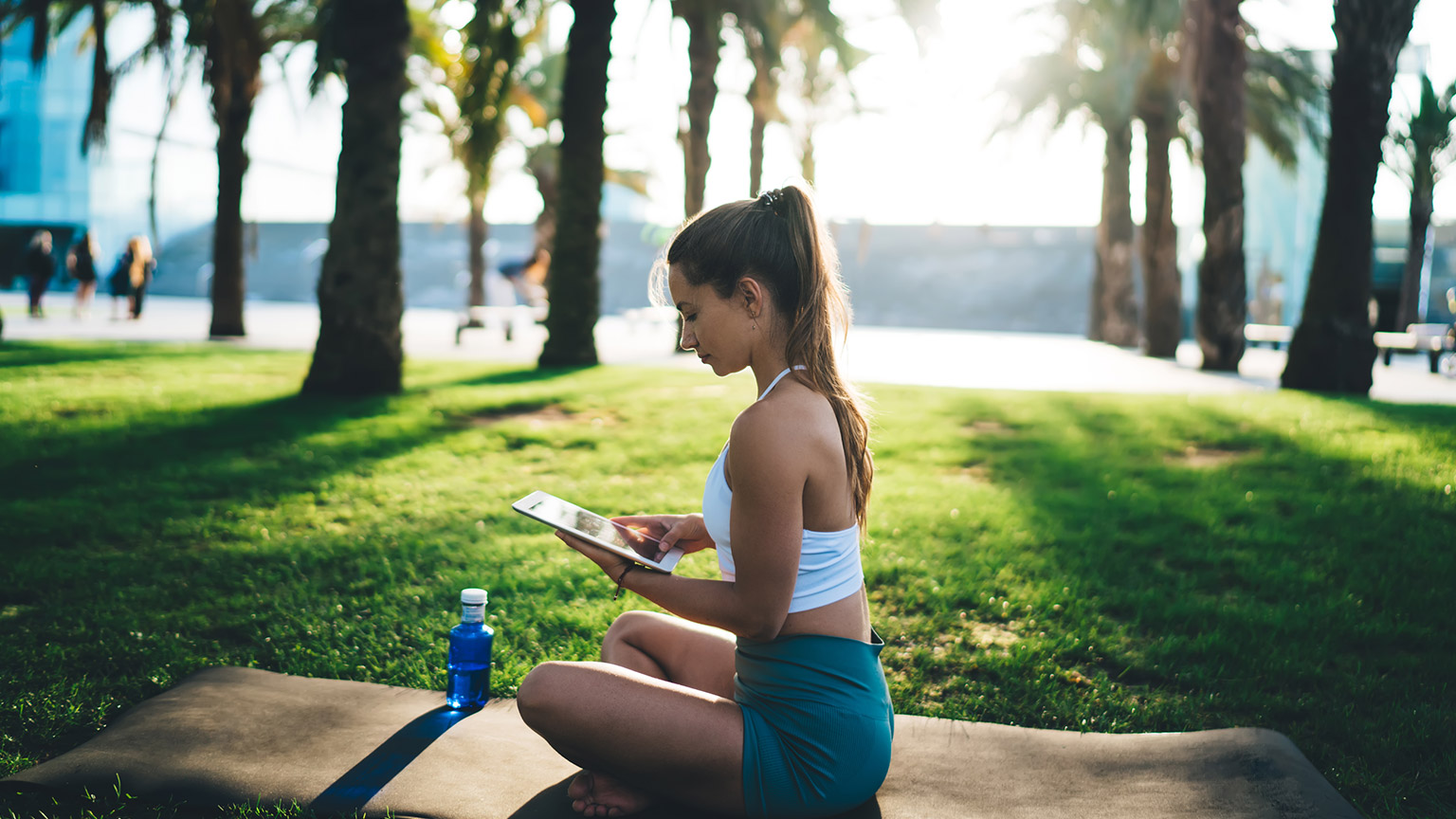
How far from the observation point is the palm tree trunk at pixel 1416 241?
84.5 ft

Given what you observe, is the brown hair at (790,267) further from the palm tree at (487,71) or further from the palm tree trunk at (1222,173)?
the palm tree trunk at (1222,173)

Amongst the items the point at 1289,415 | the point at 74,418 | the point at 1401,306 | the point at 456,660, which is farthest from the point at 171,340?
the point at 1401,306

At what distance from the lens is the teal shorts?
2234 mm

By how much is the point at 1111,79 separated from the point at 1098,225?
3992 millimetres

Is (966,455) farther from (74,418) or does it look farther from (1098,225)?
(1098,225)

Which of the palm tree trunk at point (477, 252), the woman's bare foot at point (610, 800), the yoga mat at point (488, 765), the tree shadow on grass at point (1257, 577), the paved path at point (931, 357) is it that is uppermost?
the palm tree trunk at point (477, 252)

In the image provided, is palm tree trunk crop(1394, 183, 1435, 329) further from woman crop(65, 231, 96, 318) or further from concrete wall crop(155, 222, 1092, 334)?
woman crop(65, 231, 96, 318)

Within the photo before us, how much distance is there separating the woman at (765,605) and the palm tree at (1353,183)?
31.6 ft

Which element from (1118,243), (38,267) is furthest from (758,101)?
(38,267)

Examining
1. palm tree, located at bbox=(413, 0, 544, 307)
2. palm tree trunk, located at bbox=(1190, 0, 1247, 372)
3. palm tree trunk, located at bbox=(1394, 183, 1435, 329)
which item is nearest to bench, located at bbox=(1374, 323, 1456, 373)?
palm tree trunk, located at bbox=(1190, 0, 1247, 372)

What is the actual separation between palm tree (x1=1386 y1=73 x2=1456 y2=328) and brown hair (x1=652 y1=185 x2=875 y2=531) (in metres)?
29.2

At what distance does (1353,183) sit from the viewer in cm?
969

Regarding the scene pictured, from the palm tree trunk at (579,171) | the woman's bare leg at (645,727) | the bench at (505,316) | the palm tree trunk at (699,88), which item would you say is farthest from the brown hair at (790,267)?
the bench at (505,316)

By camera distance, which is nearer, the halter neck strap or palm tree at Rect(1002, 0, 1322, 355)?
the halter neck strap
